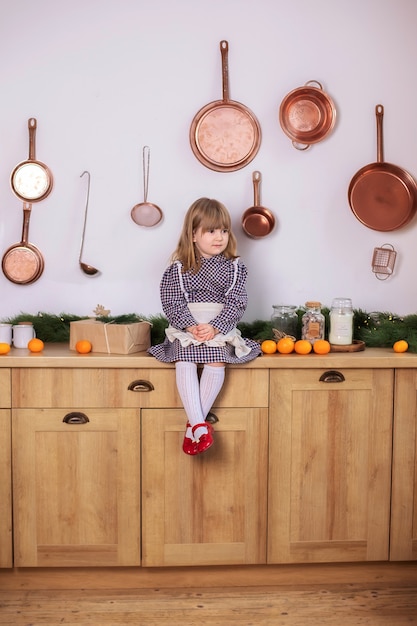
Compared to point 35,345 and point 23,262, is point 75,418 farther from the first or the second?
point 23,262

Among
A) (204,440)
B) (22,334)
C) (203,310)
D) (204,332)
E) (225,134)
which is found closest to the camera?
(204,440)

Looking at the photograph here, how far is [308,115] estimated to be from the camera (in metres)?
3.02

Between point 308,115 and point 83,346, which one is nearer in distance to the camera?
point 83,346

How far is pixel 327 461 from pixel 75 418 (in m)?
0.98

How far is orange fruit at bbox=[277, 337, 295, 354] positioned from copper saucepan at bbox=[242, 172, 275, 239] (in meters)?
0.57

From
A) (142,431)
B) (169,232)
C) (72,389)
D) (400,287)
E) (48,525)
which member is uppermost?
(169,232)

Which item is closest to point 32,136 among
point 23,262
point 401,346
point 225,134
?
point 23,262

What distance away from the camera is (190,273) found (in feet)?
8.82

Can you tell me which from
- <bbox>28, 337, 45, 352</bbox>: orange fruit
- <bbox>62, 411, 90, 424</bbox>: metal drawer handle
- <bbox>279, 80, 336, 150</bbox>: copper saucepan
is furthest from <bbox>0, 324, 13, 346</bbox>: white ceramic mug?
<bbox>279, 80, 336, 150</bbox>: copper saucepan

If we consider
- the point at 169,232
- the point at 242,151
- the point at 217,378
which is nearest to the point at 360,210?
the point at 242,151

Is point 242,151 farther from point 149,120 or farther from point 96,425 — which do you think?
point 96,425

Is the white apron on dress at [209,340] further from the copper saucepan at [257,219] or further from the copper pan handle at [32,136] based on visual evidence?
the copper pan handle at [32,136]

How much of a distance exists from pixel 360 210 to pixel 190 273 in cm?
89

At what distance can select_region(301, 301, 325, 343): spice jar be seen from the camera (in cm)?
279
